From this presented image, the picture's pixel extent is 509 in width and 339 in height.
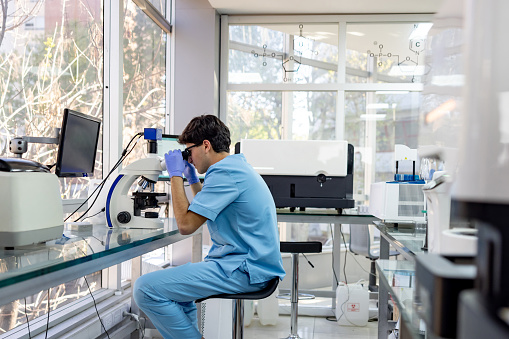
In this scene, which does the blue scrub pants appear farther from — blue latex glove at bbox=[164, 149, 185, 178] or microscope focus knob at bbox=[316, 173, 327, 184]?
microscope focus knob at bbox=[316, 173, 327, 184]

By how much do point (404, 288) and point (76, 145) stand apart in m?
1.45

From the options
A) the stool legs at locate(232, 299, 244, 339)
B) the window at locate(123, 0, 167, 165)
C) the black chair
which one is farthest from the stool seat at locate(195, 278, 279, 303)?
the black chair

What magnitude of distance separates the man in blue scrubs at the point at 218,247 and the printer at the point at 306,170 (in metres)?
1.00

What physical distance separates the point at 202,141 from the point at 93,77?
3.85 feet

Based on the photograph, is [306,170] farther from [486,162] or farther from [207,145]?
[486,162]

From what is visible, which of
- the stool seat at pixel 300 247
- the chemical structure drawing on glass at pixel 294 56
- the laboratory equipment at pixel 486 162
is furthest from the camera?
the chemical structure drawing on glass at pixel 294 56

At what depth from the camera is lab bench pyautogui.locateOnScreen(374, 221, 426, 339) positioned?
37.8 inches

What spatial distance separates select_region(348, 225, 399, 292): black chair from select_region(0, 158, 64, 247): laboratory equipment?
9.82 feet

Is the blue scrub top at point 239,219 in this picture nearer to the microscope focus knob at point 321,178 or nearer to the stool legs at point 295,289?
the stool legs at point 295,289

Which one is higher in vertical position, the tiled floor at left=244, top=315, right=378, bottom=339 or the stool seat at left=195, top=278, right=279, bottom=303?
the stool seat at left=195, top=278, right=279, bottom=303

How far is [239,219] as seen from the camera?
2.08 meters

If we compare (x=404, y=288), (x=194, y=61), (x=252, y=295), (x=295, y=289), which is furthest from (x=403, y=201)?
(x=194, y=61)

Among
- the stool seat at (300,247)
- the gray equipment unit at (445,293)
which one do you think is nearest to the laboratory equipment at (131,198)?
the stool seat at (300,247)

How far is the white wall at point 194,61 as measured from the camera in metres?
4.50
